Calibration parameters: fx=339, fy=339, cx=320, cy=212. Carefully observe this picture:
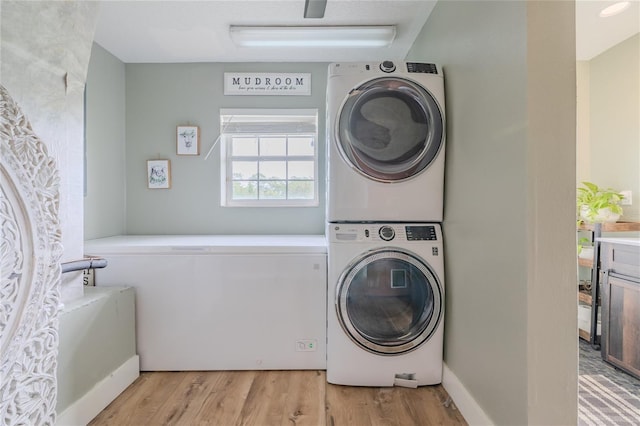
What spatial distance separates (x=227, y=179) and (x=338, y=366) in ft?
6.18

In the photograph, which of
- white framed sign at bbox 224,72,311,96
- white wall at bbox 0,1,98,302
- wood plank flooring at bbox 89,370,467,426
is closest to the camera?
white wall at bbox 0,1,98,302

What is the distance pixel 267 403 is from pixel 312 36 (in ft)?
7.94

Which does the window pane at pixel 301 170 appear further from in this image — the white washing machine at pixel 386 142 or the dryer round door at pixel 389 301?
the dryer round door at pixel 389 301

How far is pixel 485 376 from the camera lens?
1.52 m

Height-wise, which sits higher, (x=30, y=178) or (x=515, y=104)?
(x=515, y=104)

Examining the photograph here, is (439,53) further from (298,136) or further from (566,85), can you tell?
(298,136)

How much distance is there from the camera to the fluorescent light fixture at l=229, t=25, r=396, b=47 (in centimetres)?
241

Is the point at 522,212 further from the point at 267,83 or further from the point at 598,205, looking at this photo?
the point at 267,83

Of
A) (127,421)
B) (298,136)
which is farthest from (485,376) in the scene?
(298,136)

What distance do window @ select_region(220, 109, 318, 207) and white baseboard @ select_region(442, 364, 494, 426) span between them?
1.70 metres

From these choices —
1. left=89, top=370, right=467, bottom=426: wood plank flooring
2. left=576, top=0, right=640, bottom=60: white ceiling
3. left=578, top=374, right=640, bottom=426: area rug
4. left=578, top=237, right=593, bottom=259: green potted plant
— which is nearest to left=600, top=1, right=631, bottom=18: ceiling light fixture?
left=576, top=0, right=640, bottom=60: white ceiling

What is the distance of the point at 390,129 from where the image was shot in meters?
2.03

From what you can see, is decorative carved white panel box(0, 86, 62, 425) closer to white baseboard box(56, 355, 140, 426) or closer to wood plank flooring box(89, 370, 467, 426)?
white baseboard box(56, 355, 140, 426)

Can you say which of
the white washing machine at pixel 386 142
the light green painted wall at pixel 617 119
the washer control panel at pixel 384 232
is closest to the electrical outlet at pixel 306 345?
the washer control panel at pixel 384 232
